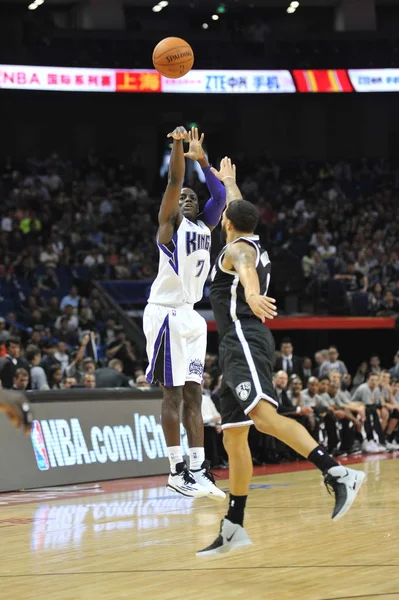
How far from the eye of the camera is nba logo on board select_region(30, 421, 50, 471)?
39.3 ft

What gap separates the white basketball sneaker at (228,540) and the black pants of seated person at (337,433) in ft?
35.1

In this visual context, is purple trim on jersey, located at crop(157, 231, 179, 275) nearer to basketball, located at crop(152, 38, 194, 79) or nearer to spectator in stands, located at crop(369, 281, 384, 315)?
basketball, located at crop(152, 38, 194, 79)

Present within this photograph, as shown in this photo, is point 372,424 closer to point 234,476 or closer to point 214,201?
point 214,201

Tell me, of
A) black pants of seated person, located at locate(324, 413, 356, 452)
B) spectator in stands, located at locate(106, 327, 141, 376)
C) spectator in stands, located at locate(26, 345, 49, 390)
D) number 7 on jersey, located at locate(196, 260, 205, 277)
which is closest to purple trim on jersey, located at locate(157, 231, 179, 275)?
number 7 on jersey, located at locate(196, 260, 205, 277)

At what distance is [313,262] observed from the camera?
25969 mm

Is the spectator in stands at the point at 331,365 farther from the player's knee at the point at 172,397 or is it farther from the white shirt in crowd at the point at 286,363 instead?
the player's knee at the point at 172,397

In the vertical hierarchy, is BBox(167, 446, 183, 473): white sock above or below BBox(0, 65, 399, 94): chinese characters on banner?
below

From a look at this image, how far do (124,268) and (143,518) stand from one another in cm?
1561

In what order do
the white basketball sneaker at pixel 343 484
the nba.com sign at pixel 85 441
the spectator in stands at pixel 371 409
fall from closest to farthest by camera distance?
the white basketball sneaker at pixel 343 484, the nba.com sign at pixel 85 441, the spectator in stands at pixel 371 409

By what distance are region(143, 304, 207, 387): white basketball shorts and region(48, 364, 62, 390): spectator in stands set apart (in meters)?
6.58

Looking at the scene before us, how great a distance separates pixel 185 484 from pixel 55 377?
278 inches

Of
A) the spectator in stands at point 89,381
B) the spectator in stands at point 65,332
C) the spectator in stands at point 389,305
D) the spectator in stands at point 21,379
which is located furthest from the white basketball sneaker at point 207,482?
the spectator in stands at point 389,305

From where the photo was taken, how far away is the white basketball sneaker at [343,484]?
19.4 ft

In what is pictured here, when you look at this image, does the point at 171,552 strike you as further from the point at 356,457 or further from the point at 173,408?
the point at 356,457
